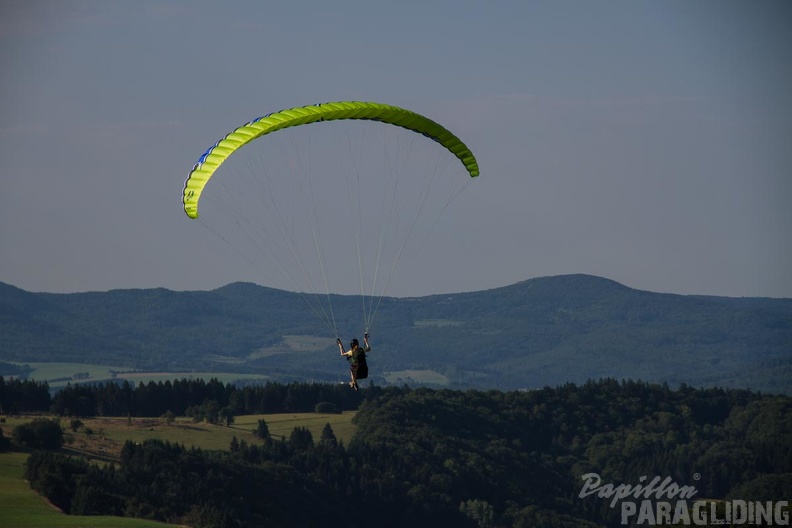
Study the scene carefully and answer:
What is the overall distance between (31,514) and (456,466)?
5974 cm

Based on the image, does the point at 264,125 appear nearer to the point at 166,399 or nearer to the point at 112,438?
the point at 112,438

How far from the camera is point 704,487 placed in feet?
533

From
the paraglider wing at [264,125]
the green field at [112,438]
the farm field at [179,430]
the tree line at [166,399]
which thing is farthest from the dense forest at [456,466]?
the paraglider wing at [264,125]

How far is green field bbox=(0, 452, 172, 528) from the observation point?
283ft

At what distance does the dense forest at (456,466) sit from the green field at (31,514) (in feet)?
5.08

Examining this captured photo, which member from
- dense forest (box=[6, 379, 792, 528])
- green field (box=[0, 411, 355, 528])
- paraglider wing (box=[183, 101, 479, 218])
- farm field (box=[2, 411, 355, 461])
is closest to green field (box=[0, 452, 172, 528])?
green field (box=[0, 411, 355, 528])

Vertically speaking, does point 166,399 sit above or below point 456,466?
above

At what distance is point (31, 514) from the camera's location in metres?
89.6

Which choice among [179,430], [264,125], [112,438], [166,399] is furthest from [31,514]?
[166,399]

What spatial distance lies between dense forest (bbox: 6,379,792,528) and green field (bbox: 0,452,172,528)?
1.55 m

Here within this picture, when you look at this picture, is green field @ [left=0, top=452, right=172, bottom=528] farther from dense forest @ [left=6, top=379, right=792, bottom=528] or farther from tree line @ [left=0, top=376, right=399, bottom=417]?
tree line @ [left=0, top=376, right=399, bottom=417]

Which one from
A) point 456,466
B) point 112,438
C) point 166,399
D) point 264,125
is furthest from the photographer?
point 166,399

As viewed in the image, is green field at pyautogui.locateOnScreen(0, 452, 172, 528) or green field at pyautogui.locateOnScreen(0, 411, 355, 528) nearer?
green field at pyautogui.locateOnScreen(0, 452, 172, 528)

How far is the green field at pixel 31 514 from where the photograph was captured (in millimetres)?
86188
